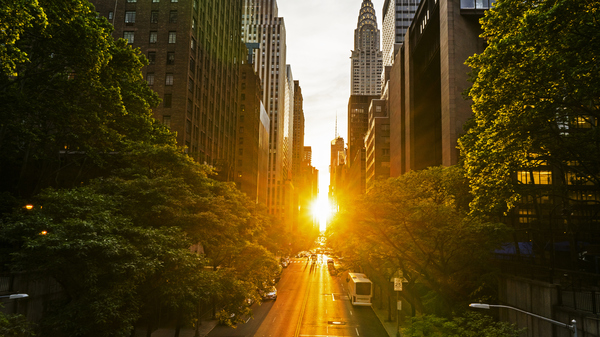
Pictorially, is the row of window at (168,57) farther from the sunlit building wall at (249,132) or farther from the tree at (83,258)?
the sunlit building wall at (249,132)

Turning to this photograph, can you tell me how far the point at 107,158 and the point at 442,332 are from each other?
25.1 metres

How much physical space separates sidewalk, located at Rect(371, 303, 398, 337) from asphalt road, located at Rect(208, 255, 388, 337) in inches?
19.6

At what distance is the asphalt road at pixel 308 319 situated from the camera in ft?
113

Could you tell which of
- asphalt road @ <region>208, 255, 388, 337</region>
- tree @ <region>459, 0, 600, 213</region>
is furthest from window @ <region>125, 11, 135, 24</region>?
tree @ <region>459, 0, 600, 213</region>

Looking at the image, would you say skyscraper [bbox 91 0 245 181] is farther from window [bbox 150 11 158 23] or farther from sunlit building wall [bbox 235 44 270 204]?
sunlit building wall [bbox 235 44 270 204]

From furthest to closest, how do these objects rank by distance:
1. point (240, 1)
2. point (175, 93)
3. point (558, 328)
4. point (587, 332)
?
point (240, 1) → point (175, 93) → point (558, 328) → point (587, 332)

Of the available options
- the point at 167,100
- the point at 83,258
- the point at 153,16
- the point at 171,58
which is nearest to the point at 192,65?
the point at 171,58

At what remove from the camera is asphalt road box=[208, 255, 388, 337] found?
113 ft

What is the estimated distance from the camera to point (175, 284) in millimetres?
21422

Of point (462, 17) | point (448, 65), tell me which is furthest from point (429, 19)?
point (448, 65)

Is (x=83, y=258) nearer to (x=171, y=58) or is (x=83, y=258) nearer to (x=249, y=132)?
(x=171, y=58)

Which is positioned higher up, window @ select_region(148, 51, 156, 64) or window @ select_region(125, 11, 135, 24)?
window @ select_region(125, 11, 135, 24)

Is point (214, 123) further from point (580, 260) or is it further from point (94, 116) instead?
point (580, 260)

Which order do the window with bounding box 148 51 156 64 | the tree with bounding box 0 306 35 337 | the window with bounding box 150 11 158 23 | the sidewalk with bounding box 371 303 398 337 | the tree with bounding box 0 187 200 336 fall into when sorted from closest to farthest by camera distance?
the tree with bounding box 0 306 35 337 < the tree with bounding box 0 187 200 336 < the sidewalk with bounding box 371 303 398 337 < the window with bounding box 148 51 156 64 < the window with bounding box 150 11 158 23
